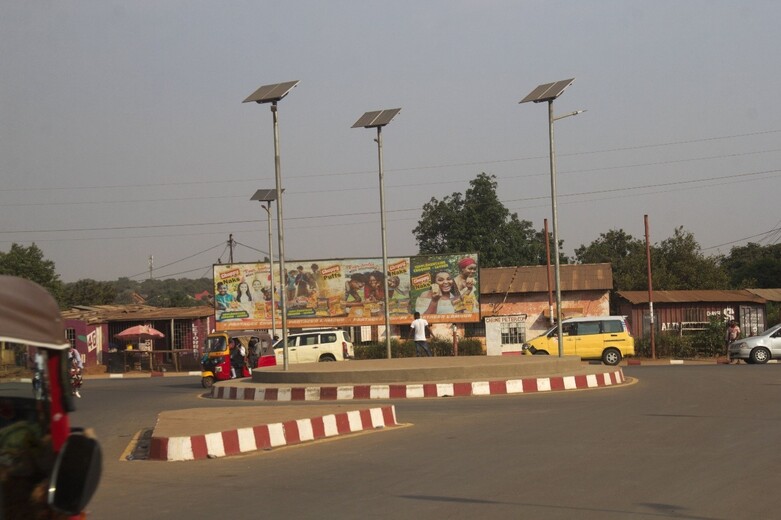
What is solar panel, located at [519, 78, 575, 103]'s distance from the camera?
2283cm

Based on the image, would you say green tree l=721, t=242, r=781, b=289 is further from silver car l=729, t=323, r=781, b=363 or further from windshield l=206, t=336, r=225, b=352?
windshield l=206, t=336, r=225, b=352

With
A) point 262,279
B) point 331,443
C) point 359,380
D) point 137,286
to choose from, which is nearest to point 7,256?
point 262,279

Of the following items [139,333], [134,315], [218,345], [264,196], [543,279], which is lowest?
[218,345]

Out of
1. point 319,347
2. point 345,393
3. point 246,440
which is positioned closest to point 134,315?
point 319,347

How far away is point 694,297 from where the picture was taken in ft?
152

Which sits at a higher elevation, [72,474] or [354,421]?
[72,474]

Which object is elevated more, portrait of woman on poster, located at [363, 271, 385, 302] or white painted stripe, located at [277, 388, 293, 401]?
portrait of woman on poster, located at [363, 271, 385, 302]

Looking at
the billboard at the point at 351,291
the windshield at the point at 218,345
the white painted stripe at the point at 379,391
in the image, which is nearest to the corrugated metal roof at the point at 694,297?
the billboard at the point at 351,291

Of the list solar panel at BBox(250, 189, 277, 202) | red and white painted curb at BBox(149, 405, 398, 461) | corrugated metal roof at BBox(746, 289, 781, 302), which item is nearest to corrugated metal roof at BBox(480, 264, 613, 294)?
corrugated metal roof at BBox(746, 289, 781, 302)

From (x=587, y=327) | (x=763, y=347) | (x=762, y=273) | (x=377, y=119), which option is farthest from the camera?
(x=762, y=273)

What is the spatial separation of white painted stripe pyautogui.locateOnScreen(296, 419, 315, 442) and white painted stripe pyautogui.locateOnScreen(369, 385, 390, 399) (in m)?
7.52

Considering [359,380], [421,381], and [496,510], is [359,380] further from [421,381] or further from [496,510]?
[496,510]

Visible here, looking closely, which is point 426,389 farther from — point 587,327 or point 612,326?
point 612,326

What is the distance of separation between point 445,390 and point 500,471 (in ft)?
35.7
